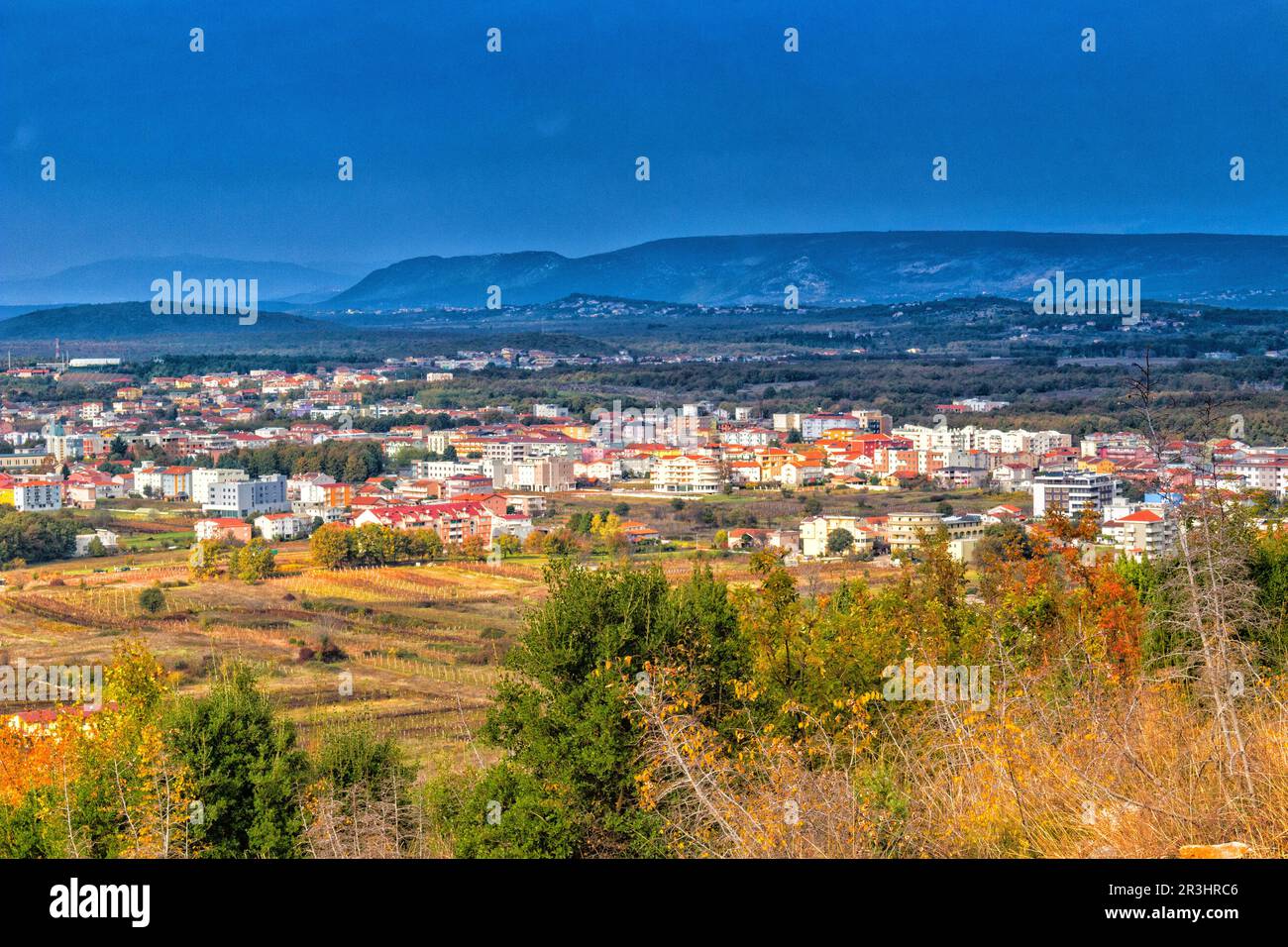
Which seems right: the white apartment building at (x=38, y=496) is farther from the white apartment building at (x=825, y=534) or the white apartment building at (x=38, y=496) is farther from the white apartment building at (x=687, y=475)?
the white apartment building at (x=825, y=534)

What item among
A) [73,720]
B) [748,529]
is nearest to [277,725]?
[73,720]

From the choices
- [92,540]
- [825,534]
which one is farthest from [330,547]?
[825,534]

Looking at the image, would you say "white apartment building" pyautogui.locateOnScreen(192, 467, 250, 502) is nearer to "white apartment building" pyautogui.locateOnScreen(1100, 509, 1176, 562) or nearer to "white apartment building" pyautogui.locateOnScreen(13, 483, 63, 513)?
"white apartment building" pyautogui.locateOnScreen(13, 483, 63, 513)

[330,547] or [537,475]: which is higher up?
[537,475]

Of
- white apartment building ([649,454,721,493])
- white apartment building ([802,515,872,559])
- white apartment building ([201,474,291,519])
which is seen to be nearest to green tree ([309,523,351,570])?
white apartment building ([201,474,291,519])

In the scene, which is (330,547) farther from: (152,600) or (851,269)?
(851,269)

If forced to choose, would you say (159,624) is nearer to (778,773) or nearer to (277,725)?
(277,725)

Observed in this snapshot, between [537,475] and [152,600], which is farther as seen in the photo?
[537,475]
